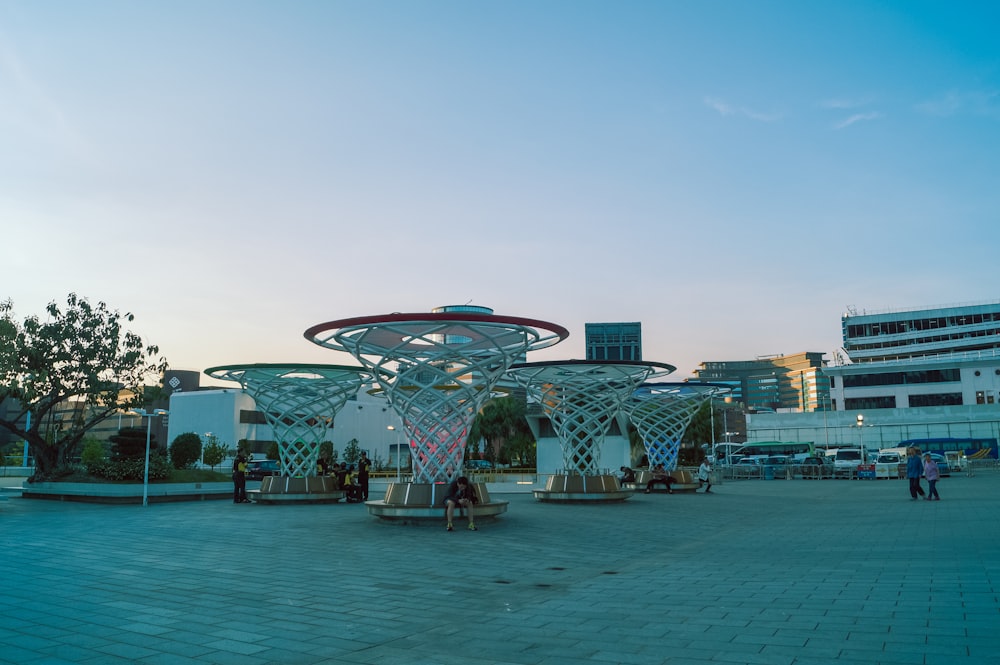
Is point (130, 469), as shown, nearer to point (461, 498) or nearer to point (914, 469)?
point (461, 498)

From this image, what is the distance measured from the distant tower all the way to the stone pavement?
113 metres

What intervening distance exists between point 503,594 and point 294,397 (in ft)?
57.8

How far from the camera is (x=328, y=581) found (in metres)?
8.71

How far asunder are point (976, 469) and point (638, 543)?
149ft

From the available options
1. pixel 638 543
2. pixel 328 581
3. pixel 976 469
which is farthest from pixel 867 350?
pixel 328 581

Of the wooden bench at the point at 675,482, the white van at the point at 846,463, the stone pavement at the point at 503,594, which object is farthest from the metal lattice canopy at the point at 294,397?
the white van at the point at 846,463

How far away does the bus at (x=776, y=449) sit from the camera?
62281 mm

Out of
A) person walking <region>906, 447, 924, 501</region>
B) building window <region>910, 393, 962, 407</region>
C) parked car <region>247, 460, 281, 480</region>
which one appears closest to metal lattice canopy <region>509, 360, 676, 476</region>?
person walking <region>906, 447, 924, 501</region>

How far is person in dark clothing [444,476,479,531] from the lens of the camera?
14.7 meters

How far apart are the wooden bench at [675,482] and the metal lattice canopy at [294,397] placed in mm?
11855

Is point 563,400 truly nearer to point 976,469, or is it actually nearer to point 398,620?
point 398,620

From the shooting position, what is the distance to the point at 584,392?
81.1 feet

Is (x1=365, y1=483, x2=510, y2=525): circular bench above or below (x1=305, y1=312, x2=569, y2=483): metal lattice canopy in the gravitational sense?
below

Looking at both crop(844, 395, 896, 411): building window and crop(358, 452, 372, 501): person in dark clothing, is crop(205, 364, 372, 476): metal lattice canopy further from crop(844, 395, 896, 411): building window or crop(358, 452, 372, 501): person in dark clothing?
crop(844, 395, 896, 411): building window
